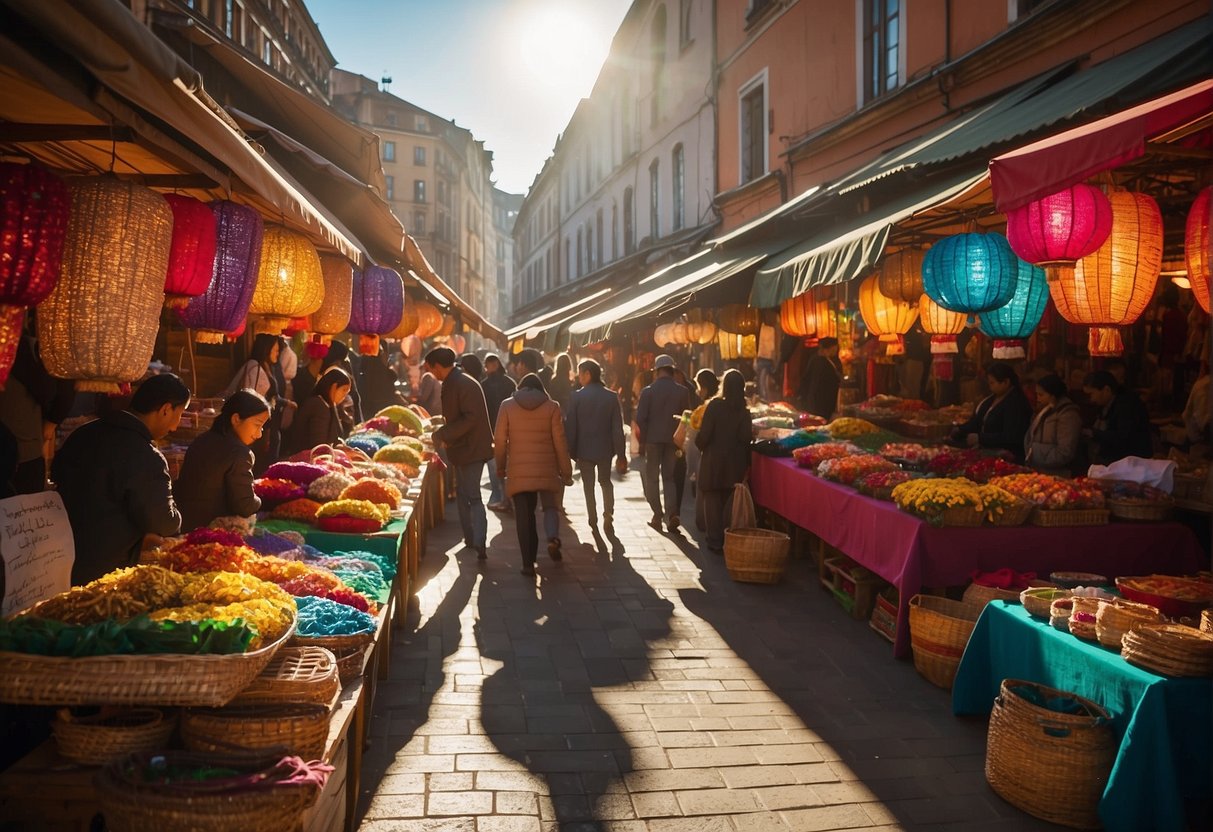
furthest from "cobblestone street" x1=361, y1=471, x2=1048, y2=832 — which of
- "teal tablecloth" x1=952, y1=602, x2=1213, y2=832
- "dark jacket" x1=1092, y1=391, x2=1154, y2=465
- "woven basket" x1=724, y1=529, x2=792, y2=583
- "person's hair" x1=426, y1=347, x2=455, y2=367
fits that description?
"dark jacket" x1=1092, y1=391, x2=1154, y2=465

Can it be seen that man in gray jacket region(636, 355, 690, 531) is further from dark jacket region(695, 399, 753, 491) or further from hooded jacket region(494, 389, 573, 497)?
hooded jacket region(494, 389, 573, 497)

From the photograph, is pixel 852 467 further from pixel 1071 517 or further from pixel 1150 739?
pixel 1150 739

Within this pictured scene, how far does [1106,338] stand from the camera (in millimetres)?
6082

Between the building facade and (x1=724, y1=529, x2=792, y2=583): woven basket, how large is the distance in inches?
541

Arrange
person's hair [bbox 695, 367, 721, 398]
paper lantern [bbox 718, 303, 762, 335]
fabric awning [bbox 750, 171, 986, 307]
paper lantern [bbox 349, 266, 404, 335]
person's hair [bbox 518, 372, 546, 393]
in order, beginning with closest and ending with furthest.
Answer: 1. fabric awning [bbox 750, 171, 986, 307]
2. person's hair [bbox 518, 372, 546, 393]
3. paper lantern [bbox 349, 266, 404, 335]
4. person's hair [bbox 695, 367, 721, 398]
5. paper lantern [bbox 718, 303, 762, 335]

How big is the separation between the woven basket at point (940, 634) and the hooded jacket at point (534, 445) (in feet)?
12.2

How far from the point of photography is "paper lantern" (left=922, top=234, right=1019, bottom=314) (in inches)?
256

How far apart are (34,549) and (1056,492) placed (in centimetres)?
598

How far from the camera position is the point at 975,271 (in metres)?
6.54

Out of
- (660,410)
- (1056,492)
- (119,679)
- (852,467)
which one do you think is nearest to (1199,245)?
(1056,492)

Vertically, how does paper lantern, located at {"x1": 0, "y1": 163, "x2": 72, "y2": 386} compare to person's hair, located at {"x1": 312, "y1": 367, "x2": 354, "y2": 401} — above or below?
above

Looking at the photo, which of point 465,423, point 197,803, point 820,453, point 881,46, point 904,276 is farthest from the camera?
point 881,46

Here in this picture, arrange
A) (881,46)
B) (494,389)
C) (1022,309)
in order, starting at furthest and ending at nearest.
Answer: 1. (881,46)
2. (494,389)
3. (1022,309)

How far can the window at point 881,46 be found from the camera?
13.1m
